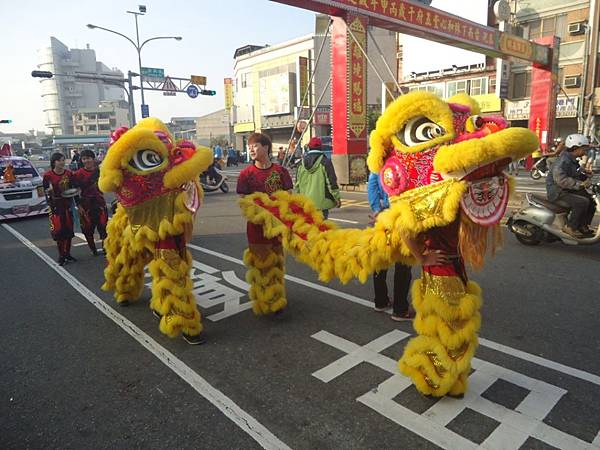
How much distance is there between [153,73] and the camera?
1080 inches

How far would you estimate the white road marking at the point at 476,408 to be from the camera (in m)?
2.56

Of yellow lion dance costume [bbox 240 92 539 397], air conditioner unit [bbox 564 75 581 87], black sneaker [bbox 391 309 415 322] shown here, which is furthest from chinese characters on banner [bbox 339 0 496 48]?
air conditioner unit [bbox 564 75 581 87]

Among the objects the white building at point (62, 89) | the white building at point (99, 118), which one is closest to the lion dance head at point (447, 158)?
the white building at point (99, 118)

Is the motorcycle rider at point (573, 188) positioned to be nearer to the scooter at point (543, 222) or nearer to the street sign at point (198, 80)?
the scooter at point (543, 222)

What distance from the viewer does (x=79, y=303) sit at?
5.18 meters

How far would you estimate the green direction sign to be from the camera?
2694cm

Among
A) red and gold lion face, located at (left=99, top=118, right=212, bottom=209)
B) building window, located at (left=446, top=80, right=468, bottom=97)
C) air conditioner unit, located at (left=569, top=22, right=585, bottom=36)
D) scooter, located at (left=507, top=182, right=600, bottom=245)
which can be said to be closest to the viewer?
red and gold lion face, located at (left=99, top=118, right=212, bottom=209)

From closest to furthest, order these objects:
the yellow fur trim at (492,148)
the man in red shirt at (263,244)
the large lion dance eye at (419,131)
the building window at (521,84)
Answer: the yellow fur trim at (492,148)
the large lion dance eye at (419,131)
the man in red shirt at (263,244)
the building window at (521,84)

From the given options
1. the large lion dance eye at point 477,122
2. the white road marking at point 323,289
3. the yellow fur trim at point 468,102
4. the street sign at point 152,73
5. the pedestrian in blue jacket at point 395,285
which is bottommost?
the white road marking at point 323,289

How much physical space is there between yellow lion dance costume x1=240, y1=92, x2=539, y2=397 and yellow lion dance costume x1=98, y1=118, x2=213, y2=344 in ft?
5.08

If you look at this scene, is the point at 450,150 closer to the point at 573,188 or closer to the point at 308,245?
the point at 308,245

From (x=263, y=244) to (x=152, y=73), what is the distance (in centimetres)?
2658

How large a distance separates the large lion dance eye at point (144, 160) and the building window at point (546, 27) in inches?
1222

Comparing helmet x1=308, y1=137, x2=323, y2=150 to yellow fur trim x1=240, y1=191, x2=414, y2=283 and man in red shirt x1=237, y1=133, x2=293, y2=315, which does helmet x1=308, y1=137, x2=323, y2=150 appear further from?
yellow fur trim x1=240, y1=191, x2=414, y2=283
